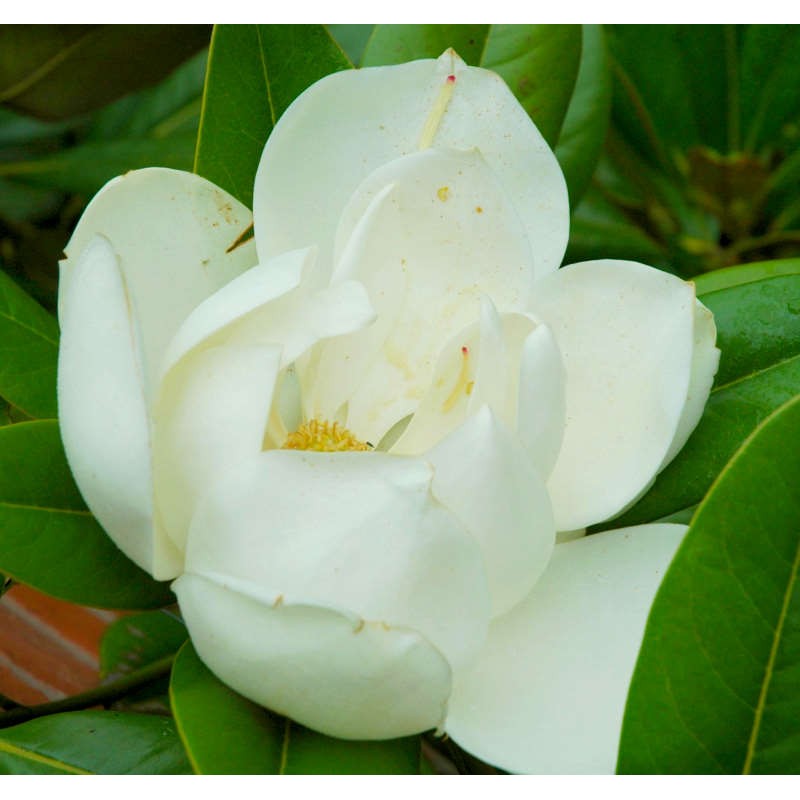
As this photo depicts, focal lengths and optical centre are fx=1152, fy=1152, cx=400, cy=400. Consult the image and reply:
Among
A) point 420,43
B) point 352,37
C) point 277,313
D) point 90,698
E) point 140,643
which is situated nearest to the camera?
point 277,313

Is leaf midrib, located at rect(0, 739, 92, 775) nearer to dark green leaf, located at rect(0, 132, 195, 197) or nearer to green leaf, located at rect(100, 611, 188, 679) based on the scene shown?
green leaf, located at rect(100, 611, 188, 679)

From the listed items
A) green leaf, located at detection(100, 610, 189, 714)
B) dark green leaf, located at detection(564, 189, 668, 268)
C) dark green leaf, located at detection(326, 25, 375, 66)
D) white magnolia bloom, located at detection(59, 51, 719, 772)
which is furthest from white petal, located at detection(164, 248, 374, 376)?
dark green leaf, located at detection(564, 189, 668, 268)

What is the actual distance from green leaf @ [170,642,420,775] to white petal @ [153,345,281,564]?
0.24ft

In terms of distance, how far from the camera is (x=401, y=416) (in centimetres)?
70

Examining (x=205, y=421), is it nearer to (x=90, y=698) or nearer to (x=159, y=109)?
(x=90, y=698)

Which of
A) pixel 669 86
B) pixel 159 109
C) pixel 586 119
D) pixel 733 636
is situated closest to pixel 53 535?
pixel 733 636

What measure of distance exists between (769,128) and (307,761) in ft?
3.58

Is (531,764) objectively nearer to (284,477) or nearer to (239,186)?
(284,477)

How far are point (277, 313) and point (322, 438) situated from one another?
0.10 m

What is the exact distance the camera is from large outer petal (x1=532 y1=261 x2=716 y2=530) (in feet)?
2.04

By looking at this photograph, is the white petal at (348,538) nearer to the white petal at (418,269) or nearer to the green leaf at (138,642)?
the white petal at (418,269)

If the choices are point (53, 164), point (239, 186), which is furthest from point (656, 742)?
point (53, 164)

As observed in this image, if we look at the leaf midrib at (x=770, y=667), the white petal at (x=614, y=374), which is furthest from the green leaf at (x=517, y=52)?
the leaf midrib at (x=770, y=667)

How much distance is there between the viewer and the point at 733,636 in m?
0.53
